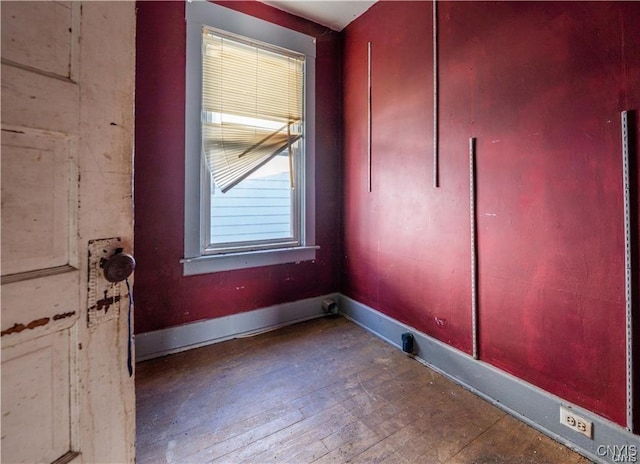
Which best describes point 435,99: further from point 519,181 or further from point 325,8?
point 325,8

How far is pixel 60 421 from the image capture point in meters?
0.66

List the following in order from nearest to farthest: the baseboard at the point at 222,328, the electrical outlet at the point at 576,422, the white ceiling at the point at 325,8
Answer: the electrical outlet at the point at 576,422 < the baseboard at the point at 222,328 < the white ceiling at the point at 325,8

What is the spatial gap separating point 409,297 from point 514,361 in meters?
0.77

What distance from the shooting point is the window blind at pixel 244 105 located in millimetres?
2285

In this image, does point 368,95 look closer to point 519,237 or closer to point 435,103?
point 435,103

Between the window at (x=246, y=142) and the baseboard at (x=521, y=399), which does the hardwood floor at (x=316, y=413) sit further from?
the window at (x=246, y=142)

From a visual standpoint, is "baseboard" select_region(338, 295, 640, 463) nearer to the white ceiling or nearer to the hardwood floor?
the hardwood floor

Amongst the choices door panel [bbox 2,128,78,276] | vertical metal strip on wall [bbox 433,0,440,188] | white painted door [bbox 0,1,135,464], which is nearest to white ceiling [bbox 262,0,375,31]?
vertical metal strip on wall [bbox 433,0,440,188]

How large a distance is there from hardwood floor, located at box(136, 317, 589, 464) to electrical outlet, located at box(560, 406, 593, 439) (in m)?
0.11

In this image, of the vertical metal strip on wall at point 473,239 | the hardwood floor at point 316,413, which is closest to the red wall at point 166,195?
the hardwood floor at point 316,413

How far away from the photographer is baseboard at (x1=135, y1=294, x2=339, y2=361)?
7.00 ft

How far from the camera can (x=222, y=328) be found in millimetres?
2391

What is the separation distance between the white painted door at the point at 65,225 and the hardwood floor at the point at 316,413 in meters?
0.77

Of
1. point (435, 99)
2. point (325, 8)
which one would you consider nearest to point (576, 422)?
point (435, 99)
